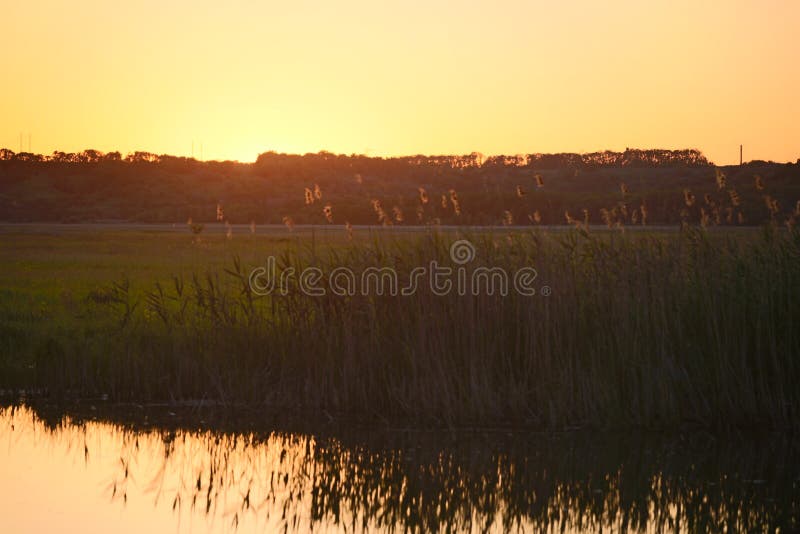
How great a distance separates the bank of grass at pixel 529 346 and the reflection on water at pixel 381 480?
16.1 inches

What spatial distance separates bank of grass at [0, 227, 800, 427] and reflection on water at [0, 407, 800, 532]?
1.34 feet

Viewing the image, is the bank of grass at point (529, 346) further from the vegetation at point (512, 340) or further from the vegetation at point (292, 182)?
the vegetation at point (292, 182)

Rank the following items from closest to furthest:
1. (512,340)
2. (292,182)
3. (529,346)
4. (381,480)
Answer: (381,480), (529,346), (512,340), (292,182)

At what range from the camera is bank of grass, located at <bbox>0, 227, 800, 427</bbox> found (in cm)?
942

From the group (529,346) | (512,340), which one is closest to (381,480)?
(529,346)

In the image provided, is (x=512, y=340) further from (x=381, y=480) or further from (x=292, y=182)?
(x=292, y=182)

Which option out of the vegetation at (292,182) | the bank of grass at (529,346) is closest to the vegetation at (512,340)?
the bank of grass at (529,346)

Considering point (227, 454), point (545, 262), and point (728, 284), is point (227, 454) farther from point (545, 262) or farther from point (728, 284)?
point (728, 284)

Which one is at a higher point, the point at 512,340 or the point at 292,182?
the point at 292,182

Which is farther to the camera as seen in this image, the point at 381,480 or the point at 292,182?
the point at 292,182

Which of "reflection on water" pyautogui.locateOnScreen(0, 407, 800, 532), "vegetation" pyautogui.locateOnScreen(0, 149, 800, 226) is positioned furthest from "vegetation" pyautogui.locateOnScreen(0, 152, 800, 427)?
"vegetation" pyautogui.locateOnScreen(0, 149, 800, 226)

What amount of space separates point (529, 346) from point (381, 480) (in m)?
2.26

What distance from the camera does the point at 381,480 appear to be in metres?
8.14

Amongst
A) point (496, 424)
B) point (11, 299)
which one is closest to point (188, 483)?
point (496, 424)
